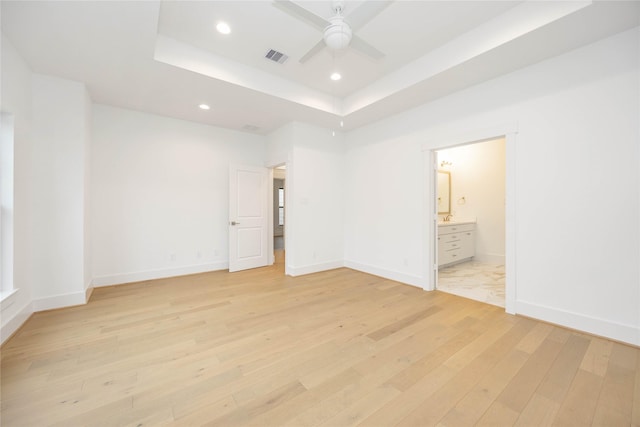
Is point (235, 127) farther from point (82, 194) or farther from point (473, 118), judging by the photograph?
point (473, 118)

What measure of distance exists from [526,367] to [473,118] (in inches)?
109

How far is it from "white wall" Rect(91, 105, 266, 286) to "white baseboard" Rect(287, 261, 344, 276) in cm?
150

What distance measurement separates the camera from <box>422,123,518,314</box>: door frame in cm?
288

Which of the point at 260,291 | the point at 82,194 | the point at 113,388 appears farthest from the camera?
the point at 260,291

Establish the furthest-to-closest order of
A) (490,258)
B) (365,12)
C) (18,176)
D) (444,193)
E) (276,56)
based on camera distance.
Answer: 1. (444,193)
2. (490,258)
3. (276,56)
4. (18,176)
5. (365,12)

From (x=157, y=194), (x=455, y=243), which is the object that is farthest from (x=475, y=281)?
(x=157, y=194)

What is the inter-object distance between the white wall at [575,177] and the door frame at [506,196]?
5 cm

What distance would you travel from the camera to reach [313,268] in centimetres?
475

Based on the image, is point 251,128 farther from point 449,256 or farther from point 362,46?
point 449,256

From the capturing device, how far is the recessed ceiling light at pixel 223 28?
102 inches

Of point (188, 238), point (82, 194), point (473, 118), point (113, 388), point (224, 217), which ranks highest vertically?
point (473, 118)

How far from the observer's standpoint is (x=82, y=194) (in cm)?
314

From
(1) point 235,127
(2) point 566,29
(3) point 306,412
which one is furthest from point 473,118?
(1) point 235,127

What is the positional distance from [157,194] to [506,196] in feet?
16.9
